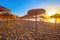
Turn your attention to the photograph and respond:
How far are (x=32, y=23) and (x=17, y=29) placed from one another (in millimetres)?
339

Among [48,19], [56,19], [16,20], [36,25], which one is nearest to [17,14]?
[16,20]

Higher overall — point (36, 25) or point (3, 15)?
point (3, 15)

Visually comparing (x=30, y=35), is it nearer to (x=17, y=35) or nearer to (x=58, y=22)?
(x=17, y=35)

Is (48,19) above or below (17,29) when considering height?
above

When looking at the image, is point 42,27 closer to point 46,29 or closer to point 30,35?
point 46,29

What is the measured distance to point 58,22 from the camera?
2242mm

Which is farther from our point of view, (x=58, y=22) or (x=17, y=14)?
(x=17, y=14)

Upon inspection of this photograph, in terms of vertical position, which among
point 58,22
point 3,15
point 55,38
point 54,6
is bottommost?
point 55,38

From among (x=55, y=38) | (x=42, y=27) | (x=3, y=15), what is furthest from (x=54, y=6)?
(x=3, y=15)

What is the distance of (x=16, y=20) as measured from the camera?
2.39 metres

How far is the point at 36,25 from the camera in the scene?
7.71 ft

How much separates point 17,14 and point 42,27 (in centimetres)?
58

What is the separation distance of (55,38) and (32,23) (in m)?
0.55

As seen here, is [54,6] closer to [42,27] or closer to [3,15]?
[42,27]
